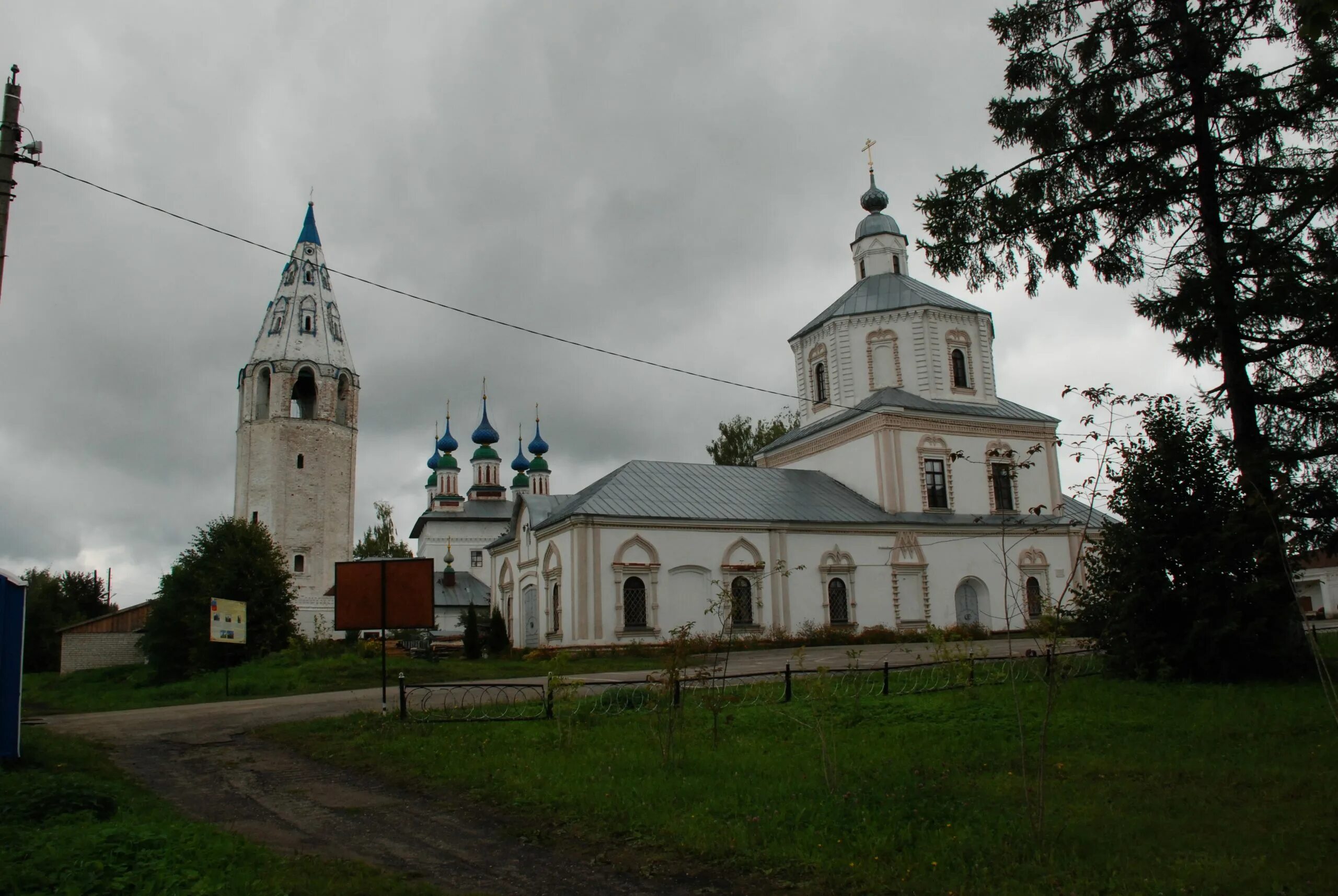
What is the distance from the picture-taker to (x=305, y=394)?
1912 inches

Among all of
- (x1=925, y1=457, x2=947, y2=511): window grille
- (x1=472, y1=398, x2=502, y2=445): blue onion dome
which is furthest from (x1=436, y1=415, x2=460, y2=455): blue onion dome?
(x1=925, y1=457, x2=947, y2=511): window grille

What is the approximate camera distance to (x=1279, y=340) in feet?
41.2

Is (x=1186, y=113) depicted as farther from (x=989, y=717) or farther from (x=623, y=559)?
(x=623, y=559)

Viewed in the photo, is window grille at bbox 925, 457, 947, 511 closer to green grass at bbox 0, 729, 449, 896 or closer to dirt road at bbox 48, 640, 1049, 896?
dirt road at bbox 48, 640, 1049, 896

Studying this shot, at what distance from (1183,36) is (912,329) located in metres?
21.8

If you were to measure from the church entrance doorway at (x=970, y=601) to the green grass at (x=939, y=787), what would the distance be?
19.5 m

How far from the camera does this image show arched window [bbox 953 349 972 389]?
34094 mm

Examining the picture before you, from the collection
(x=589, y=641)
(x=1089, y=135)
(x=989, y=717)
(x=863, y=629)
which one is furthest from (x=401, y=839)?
(x=863, y=629)

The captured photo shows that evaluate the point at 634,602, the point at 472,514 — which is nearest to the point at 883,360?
the point at 634,602

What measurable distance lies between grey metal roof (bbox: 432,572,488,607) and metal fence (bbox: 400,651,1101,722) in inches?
1235

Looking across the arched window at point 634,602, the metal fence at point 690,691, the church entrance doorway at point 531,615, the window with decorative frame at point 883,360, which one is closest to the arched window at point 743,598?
the arched window at point 634,602

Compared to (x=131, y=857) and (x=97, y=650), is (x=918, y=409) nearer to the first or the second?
(x=131, y=857)

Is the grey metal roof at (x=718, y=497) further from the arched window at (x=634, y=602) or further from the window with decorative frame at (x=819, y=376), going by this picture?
the window with decorative frame at (x=819, y=376)

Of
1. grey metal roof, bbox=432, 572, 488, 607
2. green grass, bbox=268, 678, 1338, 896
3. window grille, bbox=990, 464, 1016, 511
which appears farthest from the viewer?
grey metal roof, bbox=432, 572, 488, 607
